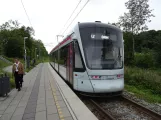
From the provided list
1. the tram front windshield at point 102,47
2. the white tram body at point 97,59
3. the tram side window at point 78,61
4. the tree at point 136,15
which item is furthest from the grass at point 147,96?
the tree at point 136,15

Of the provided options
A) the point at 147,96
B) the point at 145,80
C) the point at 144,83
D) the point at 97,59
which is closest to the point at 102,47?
the point at 97,59

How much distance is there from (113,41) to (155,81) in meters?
5.92

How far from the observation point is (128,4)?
40594mm

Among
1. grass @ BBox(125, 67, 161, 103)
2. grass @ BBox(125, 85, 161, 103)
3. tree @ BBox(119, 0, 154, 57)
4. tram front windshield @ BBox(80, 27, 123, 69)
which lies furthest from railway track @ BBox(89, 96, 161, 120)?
tree @ BBox(119, 0, 154, 57)

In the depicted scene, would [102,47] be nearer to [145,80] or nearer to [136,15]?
[145,80]

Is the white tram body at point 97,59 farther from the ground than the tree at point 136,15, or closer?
closer

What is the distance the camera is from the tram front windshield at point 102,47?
7961 mm

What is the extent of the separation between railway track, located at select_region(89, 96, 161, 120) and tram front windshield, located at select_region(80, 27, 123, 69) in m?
1.55

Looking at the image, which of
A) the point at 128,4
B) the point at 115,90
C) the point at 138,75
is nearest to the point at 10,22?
the point at 128,4

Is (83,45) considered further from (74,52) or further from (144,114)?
(144,114)

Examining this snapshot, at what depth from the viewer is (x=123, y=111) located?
679 cm

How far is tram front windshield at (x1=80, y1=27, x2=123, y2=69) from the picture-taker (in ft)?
26.1

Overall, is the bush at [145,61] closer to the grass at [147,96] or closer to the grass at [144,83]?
the grass at [144,83]

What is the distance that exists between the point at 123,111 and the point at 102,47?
2.85 m
